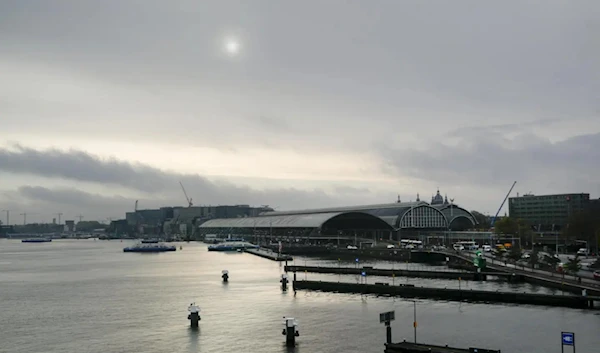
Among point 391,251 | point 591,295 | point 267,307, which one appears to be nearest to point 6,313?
point 267,307

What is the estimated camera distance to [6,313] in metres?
47.0

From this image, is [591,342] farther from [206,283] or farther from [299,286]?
[206,283]

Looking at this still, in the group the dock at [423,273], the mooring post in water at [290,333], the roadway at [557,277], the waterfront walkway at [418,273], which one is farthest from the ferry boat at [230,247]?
the mooring post in water at [290,333]

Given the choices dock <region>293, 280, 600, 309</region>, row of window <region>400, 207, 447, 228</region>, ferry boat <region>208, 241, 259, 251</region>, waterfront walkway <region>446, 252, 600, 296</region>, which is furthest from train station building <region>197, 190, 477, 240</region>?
dock <region>293, 280, 600, 309</region>

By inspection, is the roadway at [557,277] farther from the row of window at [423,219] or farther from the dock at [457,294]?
the row of window at [423,219]

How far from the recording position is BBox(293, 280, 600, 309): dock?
144 feet

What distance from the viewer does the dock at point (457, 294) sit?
43.8 metres

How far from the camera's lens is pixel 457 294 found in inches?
1950

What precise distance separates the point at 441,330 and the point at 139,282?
45.1m

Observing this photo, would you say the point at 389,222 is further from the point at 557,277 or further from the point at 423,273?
the point at 557,277

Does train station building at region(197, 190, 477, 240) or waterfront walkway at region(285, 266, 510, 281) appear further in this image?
train station building at region(197, 190, 477, 240)

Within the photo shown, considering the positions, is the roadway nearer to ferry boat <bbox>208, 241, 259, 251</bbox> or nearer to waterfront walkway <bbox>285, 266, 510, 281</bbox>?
waterfront walkway <bbox>285, 266, 510, 281</bbox>

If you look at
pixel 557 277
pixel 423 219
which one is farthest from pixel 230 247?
pixel 557 277

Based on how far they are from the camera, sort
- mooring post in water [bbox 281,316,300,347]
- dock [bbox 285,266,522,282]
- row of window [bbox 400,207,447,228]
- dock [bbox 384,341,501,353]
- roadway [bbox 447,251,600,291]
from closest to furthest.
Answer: dock [bbox 384,341,501,353], mooring post in water [bbox 281,316,300,347], roadway [bbox 447,251,600,291], dock [bbox 285,266,522,282], row of window [bbox 400,207,447,228]
